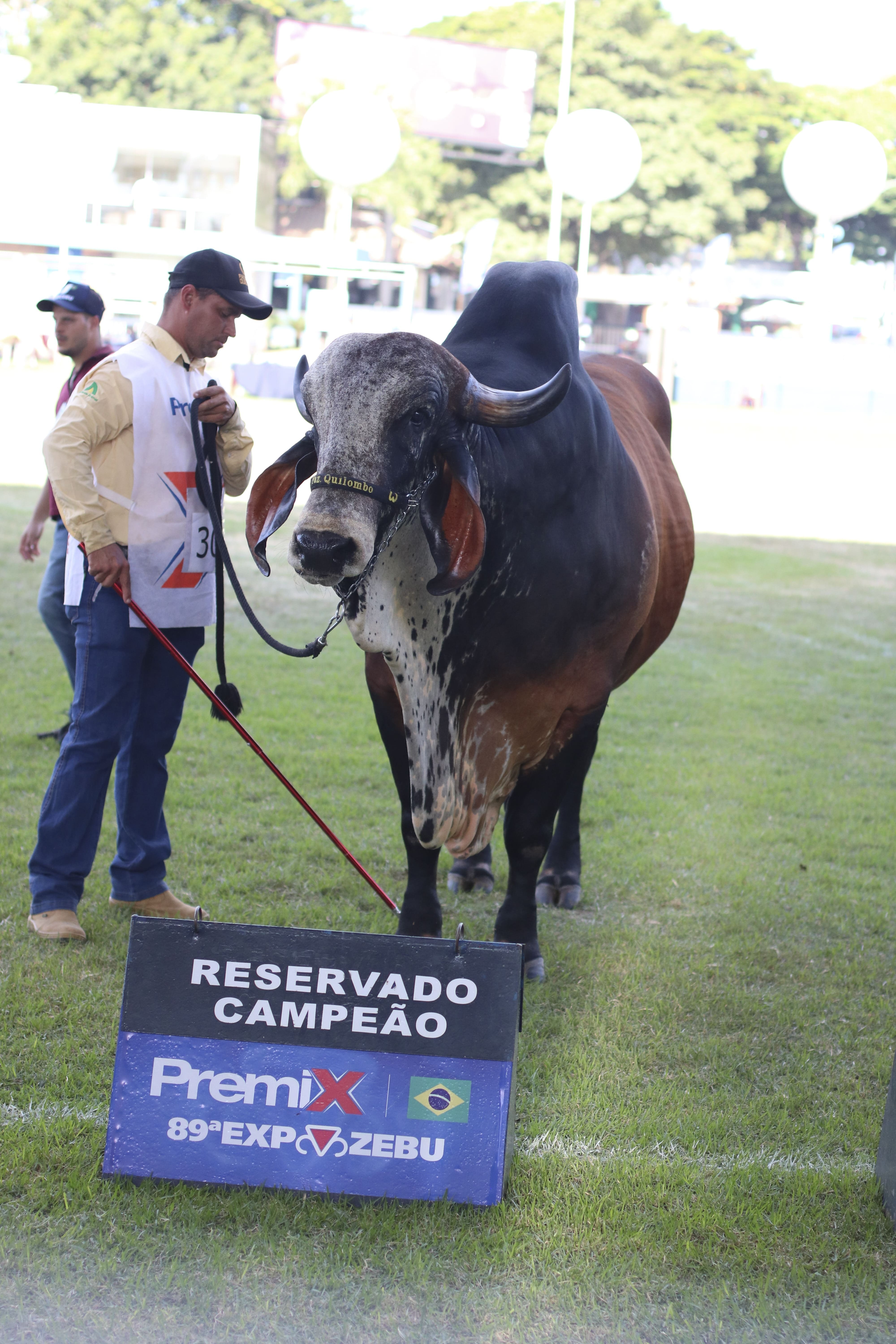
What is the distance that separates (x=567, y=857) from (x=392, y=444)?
8.13 feet

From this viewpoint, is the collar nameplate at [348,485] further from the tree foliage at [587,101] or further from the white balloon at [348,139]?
the tree foliage at [587,101]

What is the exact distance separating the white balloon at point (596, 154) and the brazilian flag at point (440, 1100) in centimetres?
2337

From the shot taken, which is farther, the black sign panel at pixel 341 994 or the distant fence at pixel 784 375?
the distant fence at pixel 784 375

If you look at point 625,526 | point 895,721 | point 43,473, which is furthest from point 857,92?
point 625,526

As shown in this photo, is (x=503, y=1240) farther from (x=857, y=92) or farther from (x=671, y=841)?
(x=857, y=92)

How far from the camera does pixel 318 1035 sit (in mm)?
2877

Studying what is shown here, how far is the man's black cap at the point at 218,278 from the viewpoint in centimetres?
407

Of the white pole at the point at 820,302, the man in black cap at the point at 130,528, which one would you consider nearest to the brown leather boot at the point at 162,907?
the man in black cap at the point at 130,528

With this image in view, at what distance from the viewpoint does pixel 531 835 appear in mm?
4059

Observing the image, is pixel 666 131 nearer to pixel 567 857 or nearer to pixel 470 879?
pixel 567 857

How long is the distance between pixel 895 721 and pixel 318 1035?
5.83 meters

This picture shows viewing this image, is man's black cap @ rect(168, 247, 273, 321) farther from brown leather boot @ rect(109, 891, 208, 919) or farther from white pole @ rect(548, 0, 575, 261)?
white pole @ rect(548, 0, 575, 261)

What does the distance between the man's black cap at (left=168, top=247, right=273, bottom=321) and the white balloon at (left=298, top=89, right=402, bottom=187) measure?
72.5ft

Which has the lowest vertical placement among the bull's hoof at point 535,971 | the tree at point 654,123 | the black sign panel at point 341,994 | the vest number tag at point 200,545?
the bull's hoof at point 535,971
